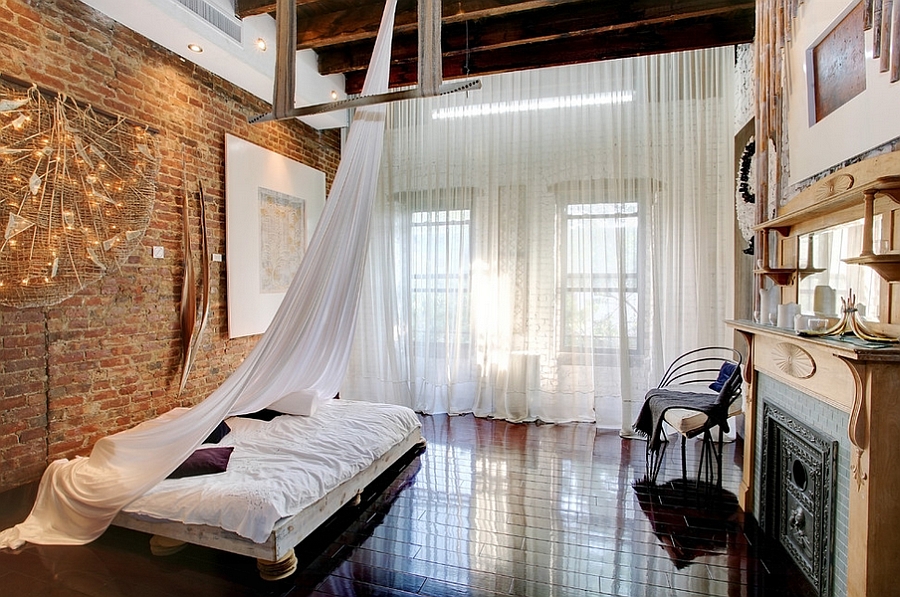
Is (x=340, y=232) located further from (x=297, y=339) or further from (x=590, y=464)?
(x=590, y=464)

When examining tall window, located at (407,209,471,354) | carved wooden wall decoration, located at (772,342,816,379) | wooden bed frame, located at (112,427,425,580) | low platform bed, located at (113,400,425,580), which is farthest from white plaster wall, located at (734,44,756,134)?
wooden bed frame, located at (112,427,425,580)

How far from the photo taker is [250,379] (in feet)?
8.00

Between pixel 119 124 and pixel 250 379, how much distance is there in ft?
6.80

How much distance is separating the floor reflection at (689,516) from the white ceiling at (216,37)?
427 centimetres

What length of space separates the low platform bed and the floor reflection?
177 cm

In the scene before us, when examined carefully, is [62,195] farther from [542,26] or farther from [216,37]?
[542,26]

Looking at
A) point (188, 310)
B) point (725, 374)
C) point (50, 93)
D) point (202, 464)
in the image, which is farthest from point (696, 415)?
point (50, 93)

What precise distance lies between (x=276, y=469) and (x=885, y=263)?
9.51ft

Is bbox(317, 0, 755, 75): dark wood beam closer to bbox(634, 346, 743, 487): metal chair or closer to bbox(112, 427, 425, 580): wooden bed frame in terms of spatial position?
bbox(634, 346, 743, 487): metal chair

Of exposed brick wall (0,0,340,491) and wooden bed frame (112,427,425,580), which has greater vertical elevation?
exposed brick wall (0,0,340,491)

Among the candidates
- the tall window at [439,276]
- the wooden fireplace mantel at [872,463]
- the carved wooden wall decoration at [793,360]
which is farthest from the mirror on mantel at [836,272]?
the tall window at [439,276]

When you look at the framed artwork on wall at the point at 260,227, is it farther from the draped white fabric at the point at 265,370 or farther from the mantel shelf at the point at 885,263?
the mantel shelf at the point at 885,263

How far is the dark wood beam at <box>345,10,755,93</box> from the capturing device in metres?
3.77

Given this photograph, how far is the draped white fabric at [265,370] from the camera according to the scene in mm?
2359
